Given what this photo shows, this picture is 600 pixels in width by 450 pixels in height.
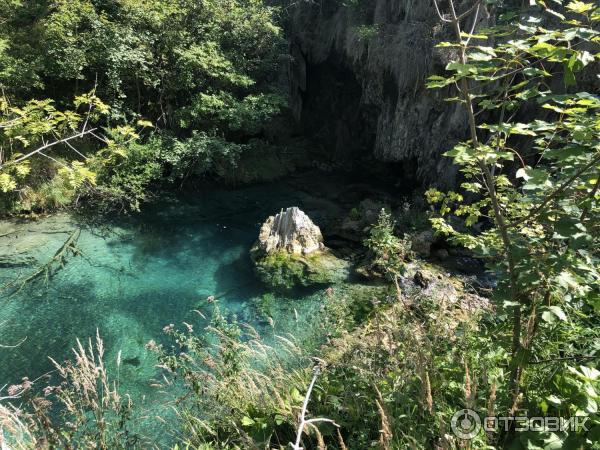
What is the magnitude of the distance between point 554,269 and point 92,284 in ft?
27.4

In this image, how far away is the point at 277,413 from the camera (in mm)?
2832

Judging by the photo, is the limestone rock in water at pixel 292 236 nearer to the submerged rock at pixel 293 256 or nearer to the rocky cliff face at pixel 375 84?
the submerged rock at pixel 293 256

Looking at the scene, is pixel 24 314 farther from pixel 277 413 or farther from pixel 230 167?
pixel 230 167

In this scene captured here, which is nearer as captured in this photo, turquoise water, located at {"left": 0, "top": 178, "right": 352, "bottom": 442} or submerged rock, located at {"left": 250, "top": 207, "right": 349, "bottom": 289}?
turquoise water, located at {"left": 0, "top": 178, "right": 352, "bottom": 442}

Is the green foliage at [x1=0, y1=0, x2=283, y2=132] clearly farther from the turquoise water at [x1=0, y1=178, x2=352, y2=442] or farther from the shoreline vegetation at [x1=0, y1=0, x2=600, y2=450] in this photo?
the turquoise water at [x1=0, y1=178, x2=352, y2=442]

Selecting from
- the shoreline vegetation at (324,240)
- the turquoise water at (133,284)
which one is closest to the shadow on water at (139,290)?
the turquoise water at (133,284)

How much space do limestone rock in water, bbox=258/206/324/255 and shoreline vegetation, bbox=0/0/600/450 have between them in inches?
3.9

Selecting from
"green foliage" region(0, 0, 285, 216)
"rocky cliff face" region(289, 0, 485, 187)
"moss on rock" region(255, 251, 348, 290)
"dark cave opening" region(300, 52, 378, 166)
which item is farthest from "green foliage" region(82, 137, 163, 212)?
"dark cave opening" region(300, 52, 378, 166)

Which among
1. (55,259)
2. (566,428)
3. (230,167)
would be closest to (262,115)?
(230,167)

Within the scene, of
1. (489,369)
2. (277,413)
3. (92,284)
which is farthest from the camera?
(92,284)

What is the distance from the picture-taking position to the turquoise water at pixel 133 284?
6.21 m

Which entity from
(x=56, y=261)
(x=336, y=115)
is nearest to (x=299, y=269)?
(x=56, y=261)

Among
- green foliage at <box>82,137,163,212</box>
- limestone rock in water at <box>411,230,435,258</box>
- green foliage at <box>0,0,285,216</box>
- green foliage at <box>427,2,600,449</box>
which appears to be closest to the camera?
green foliage at <box>427,2,600,449</box>

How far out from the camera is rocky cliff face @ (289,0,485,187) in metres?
11.1
